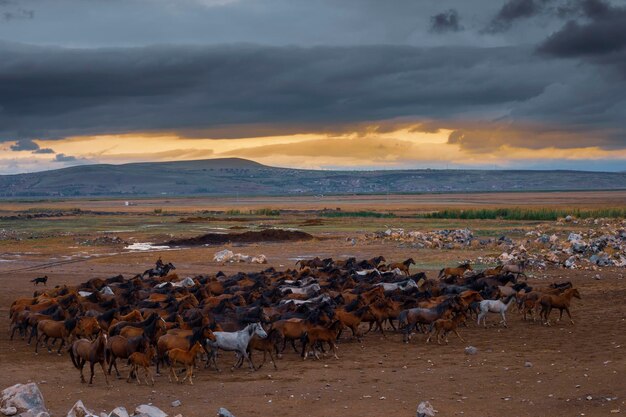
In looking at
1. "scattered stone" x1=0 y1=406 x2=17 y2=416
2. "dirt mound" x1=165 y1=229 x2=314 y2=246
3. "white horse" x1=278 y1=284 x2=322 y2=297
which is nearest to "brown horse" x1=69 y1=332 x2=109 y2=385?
"scattered stone" x1=0 y1=406 x2=17 y2=416

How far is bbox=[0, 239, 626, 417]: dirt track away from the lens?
12664 mm

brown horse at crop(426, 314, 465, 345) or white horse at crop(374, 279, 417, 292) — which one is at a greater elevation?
white horse at crop(374, 279, 417, 292)

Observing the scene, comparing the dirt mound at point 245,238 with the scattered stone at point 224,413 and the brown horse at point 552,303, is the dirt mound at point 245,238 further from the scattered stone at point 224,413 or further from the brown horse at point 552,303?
the scattered stone at point 224,413

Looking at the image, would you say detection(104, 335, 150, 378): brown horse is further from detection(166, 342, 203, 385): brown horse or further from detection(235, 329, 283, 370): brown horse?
detection(235, 329, 283, 370): brown horse

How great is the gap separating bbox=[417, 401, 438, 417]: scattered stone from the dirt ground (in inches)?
13.3

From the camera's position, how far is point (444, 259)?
39062 mm

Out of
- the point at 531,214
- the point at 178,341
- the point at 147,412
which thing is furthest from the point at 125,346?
the point at 531,214

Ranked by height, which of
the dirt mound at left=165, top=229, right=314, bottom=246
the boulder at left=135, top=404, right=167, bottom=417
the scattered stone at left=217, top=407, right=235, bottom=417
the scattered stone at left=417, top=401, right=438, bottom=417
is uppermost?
the boulder at left=135, top=404, right=167, bottom=417

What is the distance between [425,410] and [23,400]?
6.32 m

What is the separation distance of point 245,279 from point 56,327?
29.2ft

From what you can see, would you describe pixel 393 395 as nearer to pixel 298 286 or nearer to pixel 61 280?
pixel 298 286

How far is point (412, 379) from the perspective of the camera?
14.6 metres

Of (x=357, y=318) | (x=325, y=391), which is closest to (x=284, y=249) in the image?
(x=357, y=318)

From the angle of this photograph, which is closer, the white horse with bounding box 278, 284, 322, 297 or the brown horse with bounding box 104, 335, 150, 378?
the brown horse with bounding box 104, 335, 150, 378
